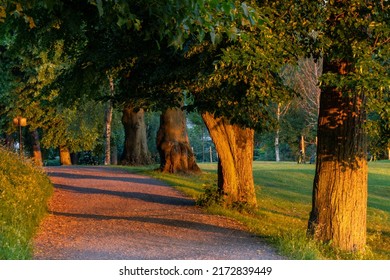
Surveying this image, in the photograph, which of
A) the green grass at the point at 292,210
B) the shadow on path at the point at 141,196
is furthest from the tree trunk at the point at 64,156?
the shadow on path at the point at 141,196

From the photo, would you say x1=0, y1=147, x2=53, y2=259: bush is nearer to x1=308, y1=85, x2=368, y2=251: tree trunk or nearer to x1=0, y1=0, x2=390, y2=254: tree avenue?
x1=0, y1=0, x2=390, y2=254: tree avenue

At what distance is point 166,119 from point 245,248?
18071 millimetres

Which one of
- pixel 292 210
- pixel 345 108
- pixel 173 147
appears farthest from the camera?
pixel 173 147

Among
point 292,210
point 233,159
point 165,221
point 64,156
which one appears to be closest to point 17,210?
point 165,221

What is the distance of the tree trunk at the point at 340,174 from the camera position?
11.8 m

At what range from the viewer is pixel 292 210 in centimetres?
2039

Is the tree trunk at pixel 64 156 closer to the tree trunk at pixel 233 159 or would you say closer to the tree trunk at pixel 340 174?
the tree trunk at pixel 233 159

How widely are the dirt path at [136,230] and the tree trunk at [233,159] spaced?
39.2 inches

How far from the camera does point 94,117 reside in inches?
1483

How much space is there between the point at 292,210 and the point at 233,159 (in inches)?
168

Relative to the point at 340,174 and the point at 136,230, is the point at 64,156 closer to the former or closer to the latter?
the point at 136,230

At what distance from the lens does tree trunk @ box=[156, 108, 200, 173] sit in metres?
28.5
